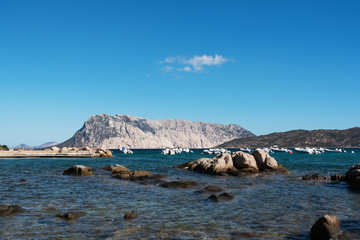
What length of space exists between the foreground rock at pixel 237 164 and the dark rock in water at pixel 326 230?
23579 mm

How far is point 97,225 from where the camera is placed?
11789mm

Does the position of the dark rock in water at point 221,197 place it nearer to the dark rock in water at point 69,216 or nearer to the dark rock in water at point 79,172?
the dark rock in water at point 69,216

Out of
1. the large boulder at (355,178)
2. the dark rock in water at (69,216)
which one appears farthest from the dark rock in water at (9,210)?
the large boulder at (355,178)

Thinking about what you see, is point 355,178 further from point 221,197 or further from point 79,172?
point 79,172

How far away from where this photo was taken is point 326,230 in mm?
10297

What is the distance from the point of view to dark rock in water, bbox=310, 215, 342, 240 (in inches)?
403

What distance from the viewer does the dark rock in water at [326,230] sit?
1024 centimetres

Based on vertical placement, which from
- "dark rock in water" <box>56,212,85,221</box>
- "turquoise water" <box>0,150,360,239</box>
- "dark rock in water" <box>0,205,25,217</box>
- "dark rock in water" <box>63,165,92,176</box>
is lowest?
"turquoise water" <box>0,150,360,239</box>

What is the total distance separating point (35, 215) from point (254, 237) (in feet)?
34.3

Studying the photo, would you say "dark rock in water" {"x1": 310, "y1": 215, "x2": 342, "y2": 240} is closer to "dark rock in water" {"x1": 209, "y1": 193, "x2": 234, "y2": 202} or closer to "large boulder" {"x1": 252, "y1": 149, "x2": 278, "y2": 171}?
"dark rock in water" {"x1": 209, "y1": 193, "x2": 234, "y2": 202}

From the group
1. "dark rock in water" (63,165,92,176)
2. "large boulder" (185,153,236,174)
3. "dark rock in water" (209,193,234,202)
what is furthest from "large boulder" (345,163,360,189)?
"dark rock in water" (63,165,92,176)

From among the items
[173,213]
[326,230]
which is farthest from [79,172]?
[326,230]

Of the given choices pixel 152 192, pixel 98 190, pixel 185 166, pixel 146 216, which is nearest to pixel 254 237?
pixel 146 216

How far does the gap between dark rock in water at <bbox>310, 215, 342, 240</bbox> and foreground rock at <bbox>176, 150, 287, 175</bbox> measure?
23.6 metres
